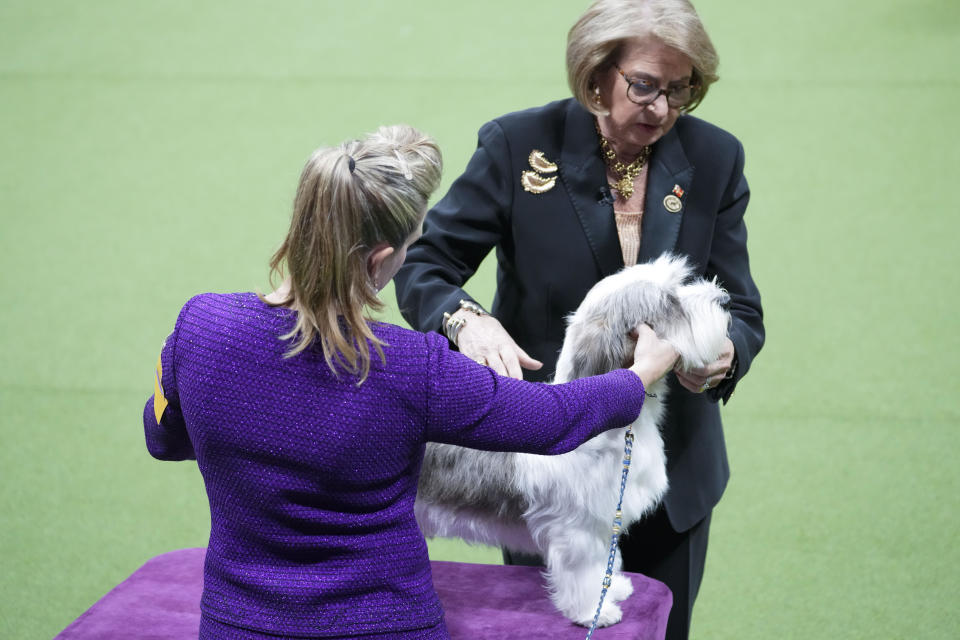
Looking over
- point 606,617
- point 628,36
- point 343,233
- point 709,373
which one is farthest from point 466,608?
point 628,36

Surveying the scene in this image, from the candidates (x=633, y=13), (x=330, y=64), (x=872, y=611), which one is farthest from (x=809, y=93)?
(x=633, y=13)

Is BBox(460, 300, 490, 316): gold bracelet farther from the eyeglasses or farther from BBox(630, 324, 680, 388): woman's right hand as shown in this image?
the eyeglasses

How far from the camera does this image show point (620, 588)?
2273 millimetres

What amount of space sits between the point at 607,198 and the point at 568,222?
0.10 m

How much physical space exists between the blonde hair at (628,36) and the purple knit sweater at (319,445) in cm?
91

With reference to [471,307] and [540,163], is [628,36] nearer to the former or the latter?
[540,163]

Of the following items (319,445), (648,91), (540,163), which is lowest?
(319,445)

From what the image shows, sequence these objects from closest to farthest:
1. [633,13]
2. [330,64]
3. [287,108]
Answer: [633,13]
[287,108]
[330,64]

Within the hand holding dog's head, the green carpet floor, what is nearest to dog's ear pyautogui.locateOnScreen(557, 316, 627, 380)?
the hand holding dog's head

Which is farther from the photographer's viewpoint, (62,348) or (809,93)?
(809,93)

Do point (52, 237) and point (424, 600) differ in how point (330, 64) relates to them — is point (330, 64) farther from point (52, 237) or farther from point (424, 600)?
point (424, 600)

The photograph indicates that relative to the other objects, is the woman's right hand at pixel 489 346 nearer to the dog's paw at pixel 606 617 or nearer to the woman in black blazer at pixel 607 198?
the woman in black blazer at pixel 607 198

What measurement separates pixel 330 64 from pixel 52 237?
2.74m

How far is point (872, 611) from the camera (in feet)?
12.0
